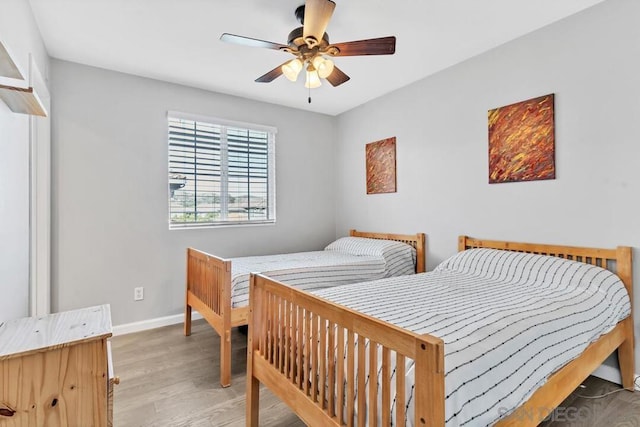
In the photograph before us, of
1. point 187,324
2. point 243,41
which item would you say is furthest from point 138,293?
point 243,41

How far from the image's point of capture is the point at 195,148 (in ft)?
11.1

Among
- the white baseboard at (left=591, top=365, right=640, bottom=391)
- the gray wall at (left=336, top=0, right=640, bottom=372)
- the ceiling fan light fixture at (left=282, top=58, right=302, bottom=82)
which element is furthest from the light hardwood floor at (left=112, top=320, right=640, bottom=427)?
the ceiling fan light fixture at (left=282, top=58, right=302, bottom=82)

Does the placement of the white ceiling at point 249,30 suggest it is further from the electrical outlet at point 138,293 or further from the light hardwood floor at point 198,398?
the light hardwood floor at point 198,398

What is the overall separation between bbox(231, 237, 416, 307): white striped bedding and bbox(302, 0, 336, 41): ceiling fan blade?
5.55 feet

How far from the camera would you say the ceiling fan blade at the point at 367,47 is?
74.0 inches

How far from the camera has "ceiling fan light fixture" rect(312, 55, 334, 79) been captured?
2.12 meters

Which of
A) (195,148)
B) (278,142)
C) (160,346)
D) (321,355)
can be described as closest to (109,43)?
(195,148)

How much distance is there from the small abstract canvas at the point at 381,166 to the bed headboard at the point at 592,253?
1266mm

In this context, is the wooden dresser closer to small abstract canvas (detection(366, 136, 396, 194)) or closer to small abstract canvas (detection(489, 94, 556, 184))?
small abstract canvas (detection(489, 94, 556, 184))

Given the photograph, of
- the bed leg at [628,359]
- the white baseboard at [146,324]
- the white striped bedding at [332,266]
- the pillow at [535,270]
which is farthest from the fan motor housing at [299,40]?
the white baseboard at [146,324]

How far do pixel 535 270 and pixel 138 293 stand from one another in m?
3.32

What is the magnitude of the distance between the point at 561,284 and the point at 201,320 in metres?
3.15

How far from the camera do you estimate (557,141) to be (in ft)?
7.50

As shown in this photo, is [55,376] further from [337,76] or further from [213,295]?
[337,76]
